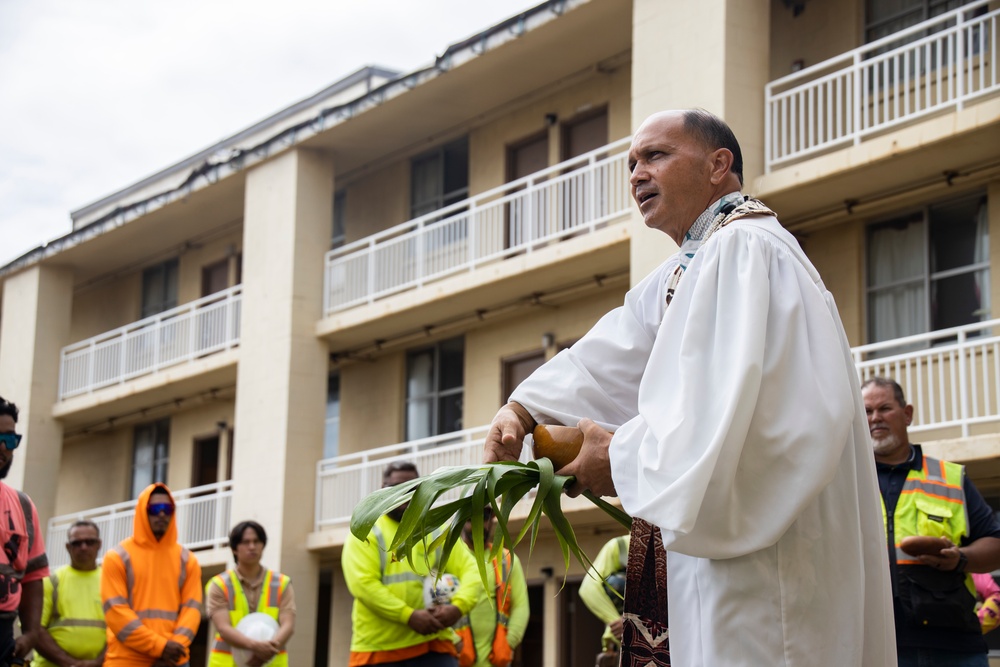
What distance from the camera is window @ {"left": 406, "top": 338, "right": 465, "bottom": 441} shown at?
78.2 ft

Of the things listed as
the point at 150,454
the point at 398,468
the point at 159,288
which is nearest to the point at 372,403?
the point at 150,454

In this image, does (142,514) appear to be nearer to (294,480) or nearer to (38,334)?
(294,480)

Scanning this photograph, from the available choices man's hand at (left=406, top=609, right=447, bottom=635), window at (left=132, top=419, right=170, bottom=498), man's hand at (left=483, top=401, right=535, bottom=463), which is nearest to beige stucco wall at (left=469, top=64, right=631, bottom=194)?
window at (left=132, top=419, right=170, bottom=498)

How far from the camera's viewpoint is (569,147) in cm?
2250

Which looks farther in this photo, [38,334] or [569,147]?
[38,334]

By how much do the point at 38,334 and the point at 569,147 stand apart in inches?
547

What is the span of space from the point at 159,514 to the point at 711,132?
8.01 metres

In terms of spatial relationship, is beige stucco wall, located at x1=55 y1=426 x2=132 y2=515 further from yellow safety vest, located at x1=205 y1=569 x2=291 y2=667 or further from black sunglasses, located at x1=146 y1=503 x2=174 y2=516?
black sunglasses, located at x1=146 y1=503 x2=174 y2=516

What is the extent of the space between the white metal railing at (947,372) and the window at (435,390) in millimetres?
8488

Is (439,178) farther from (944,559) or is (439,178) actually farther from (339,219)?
(944,559)

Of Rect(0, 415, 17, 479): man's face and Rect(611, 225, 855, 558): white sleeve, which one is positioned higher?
Rect(0, 415, 17, 479): man's face

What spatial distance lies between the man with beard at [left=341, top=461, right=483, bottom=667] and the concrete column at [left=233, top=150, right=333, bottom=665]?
13.9 m

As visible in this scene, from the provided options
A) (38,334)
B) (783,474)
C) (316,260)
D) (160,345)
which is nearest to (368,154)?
(316,260)

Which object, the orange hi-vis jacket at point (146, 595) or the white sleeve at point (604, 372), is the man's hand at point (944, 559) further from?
the orange hi-vis jacket at point (146, 595)
